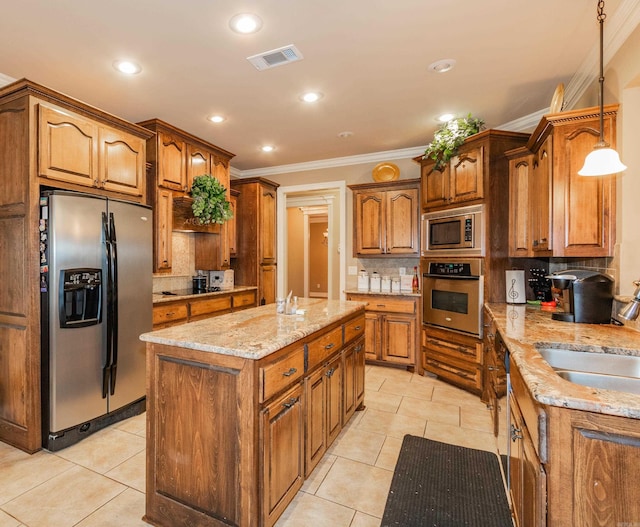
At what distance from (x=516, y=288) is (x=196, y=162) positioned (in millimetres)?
3664

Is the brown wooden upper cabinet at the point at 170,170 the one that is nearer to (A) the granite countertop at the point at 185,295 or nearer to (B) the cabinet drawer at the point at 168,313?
(A) the granite countertop at the point at 185,295

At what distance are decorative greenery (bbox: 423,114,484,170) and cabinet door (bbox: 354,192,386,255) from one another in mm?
982

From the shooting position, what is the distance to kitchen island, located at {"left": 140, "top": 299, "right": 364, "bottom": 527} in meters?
1.50

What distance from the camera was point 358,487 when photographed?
2047 mm

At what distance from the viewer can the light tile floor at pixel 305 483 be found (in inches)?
71.1

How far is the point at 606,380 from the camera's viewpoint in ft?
5.09

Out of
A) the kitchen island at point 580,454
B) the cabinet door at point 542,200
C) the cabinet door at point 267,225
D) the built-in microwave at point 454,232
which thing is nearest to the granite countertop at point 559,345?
the kitchen island at point 580,454

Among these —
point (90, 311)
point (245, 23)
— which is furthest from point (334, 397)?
point (245, 23)

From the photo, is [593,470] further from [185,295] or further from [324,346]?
[185,295]

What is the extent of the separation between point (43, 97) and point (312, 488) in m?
3.12

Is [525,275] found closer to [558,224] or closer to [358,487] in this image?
[558,224]

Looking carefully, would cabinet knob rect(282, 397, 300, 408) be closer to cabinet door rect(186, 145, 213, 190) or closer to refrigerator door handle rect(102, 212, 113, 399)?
refrigerator door handle rect(102, 212, 113, 399)

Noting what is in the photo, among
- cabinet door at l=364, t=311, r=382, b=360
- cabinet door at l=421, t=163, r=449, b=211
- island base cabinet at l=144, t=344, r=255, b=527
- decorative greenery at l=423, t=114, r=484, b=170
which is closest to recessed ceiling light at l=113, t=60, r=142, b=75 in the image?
island base cabinet at l=144, t=344, r=255, b=527

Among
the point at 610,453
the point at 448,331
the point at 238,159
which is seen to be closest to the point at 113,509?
the point at 610,453
